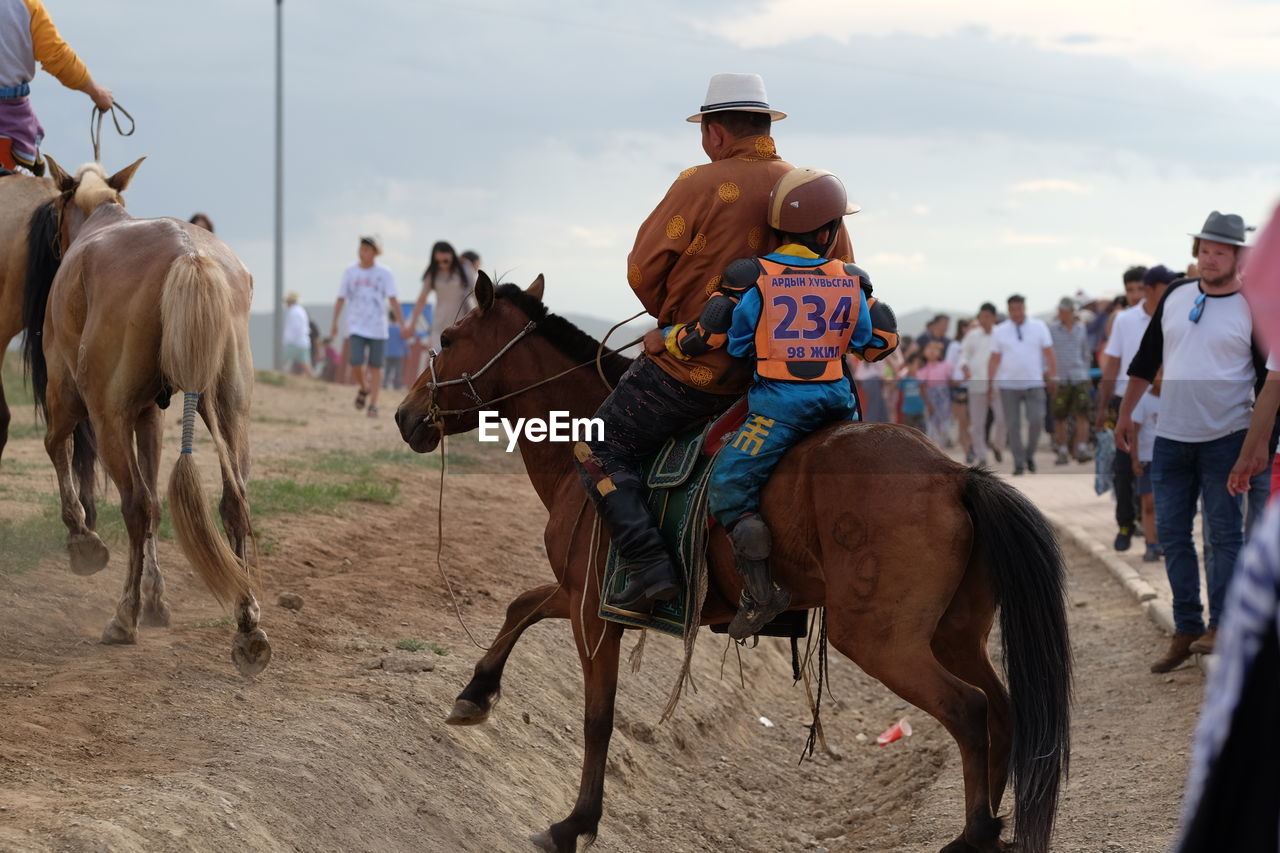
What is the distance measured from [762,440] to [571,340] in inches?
52.7

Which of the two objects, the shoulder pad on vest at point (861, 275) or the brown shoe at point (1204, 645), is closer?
the shoulder pad on vest at point (861, 275)

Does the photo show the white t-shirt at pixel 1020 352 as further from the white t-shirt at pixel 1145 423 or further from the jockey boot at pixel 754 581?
the jockey boot at pixel 754 581

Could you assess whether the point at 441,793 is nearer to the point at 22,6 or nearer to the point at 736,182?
the point at 736,182

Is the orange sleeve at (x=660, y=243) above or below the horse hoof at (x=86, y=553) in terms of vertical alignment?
above

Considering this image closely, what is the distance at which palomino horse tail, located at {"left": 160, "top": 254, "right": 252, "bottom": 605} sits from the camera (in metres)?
6.12

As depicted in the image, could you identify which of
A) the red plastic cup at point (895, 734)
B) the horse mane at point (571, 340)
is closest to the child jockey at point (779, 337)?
the horse mane at point (571, 340)

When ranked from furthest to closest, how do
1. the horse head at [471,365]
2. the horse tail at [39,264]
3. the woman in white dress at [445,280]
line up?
1. the woman in white dress at [445,280]
2. the horse tail at [39,264]
3. the horse head at [471,365]

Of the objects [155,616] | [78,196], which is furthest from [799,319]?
[78,196]

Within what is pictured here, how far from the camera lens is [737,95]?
5.26 m

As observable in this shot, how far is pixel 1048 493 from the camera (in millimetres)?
16516

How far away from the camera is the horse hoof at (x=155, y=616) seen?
23.3 feet

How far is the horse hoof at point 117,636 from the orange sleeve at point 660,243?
321 centimetres

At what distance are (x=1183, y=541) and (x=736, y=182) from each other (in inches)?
159

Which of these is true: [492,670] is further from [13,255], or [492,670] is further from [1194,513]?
[13,255]
